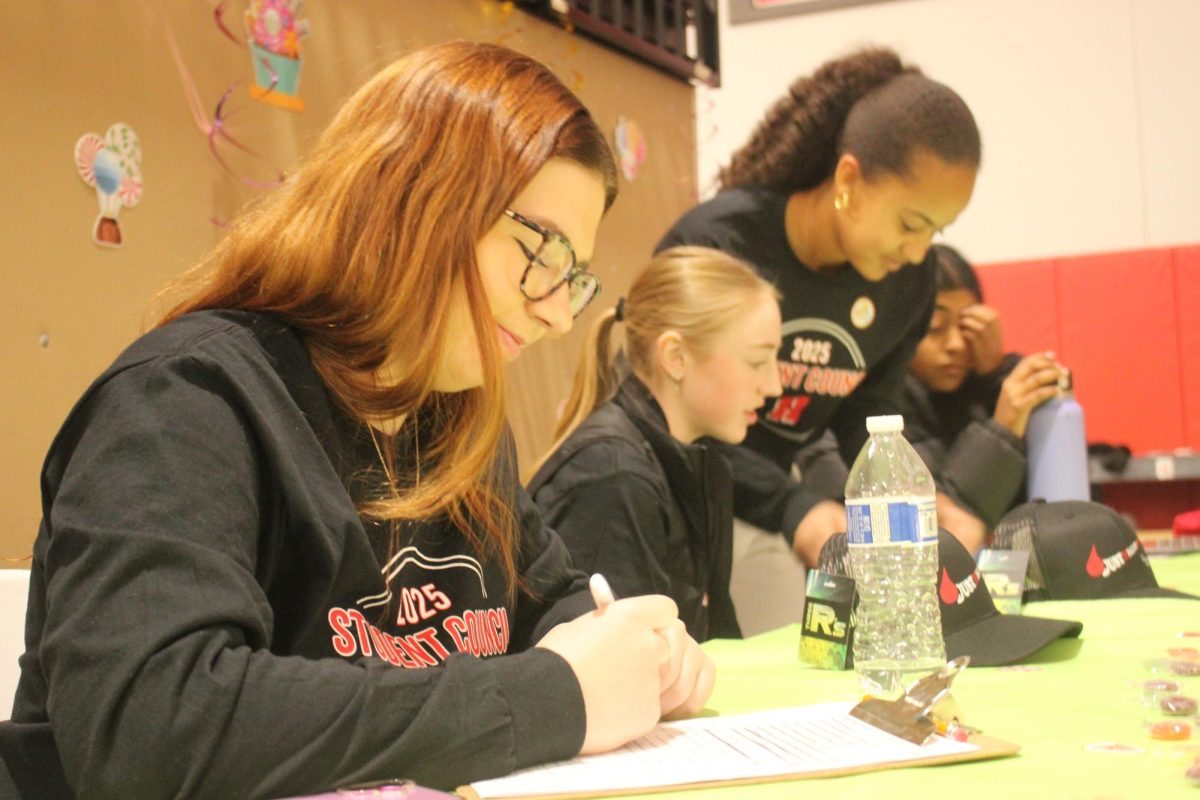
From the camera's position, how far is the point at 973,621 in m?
1.21

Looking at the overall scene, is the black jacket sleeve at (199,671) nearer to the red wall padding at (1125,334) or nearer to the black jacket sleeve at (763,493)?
the black jacket sleeve at (763,493)

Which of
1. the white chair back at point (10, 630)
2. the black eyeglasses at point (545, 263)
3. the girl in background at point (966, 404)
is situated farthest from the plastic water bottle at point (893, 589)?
the girl in background at point (966, 404)

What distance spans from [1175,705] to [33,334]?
49.1 inches

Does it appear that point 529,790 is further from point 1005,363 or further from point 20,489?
point 1005,363

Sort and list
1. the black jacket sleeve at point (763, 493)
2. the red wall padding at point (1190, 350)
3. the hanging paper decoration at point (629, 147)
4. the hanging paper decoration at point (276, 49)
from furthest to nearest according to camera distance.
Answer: the red wall padding at point (1190, 350)
the hanging paper decoration at point (629, 147)
the black jacket sleeve at point (763, 493)
the hanging paper decoration at point (276, 49)

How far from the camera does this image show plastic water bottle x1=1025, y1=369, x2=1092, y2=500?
2.57 m

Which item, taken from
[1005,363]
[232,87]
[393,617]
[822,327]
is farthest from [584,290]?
[1005,363]

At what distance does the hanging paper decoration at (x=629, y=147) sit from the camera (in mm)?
2650

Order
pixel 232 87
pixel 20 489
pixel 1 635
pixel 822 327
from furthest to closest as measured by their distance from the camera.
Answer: pixel 822 327 → pixel 232 87 → pixel 20 489 → pixel 1 635

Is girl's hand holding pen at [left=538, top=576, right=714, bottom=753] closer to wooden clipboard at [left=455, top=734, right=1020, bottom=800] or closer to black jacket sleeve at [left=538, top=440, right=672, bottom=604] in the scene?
wooden clipboard at [left=455, top=734, right=1020, bottom=800]

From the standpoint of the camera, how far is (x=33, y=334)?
1399 millimetres

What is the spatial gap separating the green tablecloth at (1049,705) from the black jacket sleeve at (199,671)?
135 millimetres

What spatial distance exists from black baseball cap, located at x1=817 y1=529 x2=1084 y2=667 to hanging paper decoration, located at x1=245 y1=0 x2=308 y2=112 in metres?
1.07

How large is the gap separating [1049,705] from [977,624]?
291mm
